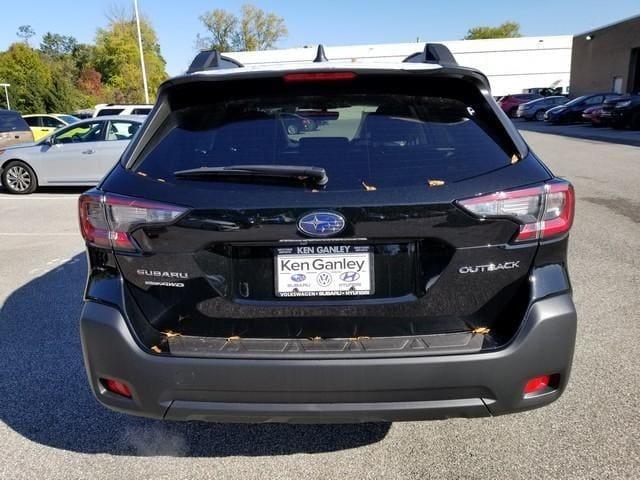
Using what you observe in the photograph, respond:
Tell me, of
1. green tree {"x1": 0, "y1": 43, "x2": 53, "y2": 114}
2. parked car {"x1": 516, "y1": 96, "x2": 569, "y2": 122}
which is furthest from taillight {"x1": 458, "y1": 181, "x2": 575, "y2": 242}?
green tree {"x1": 0, "y1": 43, "x2": 53, "y2": 114}

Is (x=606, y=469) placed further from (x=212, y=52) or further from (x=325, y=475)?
(x=212, y=52)

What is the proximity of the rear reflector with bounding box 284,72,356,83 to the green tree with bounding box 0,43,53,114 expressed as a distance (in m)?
55.7

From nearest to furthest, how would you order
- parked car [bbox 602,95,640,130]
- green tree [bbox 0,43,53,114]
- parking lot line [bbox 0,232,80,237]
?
parking lot line [bbox 0,232,80,237]
parked car [bbox 602,95,640,130]
green tree [bbox 0,43,53,114]

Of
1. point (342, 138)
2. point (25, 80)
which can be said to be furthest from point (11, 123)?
point (25, 80)

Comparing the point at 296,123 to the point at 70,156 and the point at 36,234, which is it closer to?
the point at 36,234

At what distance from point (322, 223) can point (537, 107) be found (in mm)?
36887

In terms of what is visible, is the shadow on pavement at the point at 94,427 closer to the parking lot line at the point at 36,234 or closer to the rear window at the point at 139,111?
the parking lot line at the point at 36,234

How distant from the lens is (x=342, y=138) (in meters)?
2.31

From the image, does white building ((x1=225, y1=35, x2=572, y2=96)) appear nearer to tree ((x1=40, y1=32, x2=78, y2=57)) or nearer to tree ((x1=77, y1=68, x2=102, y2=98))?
tree ((x1=77, y1=68, x2=102, y2=98))

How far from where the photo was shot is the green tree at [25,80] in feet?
165

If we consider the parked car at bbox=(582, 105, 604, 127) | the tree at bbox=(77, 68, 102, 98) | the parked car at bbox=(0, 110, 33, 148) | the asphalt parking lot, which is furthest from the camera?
the tree at bbox=(77, 68, 102, 98)

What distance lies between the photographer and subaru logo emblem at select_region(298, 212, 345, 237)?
2.05 meters

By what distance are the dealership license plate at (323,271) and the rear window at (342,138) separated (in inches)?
10.1

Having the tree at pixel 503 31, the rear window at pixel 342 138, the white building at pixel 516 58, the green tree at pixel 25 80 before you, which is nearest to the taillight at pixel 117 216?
the rear window at pixel 342 138
